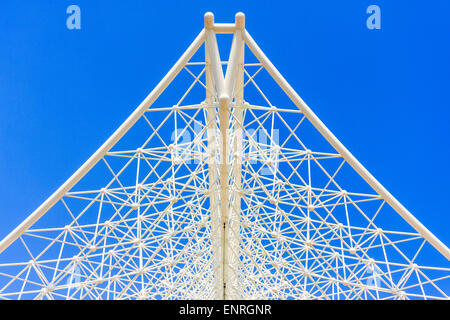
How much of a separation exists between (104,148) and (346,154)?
9.52 m

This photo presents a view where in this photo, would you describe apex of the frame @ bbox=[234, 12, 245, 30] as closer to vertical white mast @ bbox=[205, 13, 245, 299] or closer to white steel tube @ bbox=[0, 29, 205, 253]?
vertical white mast @ bbox=[205, 13, 245, 299]

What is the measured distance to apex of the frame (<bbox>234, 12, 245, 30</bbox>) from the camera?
13.3 meters

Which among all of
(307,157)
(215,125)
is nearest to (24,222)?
(215,125)

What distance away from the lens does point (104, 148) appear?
546 inches

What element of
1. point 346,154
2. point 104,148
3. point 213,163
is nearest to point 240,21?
point 346,154

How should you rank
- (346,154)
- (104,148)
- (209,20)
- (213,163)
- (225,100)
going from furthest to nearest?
(213,163)
(104,148)
(346,154)
(209,20)
(225,100)

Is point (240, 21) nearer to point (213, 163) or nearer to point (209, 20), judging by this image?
point (209, 20)

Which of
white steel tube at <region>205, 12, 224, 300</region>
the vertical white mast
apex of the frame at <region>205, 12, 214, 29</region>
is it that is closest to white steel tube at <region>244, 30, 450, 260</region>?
the vertical white mast

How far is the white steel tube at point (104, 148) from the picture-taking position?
1364 centimetres

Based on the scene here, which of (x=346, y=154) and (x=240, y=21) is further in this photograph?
(x=346, y=154)

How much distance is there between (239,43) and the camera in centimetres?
1348

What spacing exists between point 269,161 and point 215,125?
295cm
